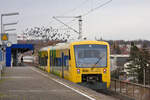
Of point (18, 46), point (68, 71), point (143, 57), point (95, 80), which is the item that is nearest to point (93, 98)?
point (95, 80)

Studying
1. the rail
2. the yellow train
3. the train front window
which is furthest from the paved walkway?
the rail

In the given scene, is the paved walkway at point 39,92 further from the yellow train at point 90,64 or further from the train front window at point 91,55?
the train front window at point 91,55

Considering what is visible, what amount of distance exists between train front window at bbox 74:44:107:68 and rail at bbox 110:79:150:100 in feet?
4.70

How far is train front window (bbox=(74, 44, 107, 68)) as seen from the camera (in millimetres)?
21031

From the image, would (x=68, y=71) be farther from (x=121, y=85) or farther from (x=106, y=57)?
(x=121, y=85)

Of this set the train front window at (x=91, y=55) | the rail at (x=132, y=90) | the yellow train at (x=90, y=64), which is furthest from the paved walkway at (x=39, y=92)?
the rail at (x=132, y=90)

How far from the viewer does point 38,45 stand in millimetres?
71750

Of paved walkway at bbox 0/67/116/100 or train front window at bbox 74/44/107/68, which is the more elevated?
train front window at bbox 74/44/107/68

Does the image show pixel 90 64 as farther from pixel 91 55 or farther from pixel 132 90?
pixel 132 90

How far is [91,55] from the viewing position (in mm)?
21188

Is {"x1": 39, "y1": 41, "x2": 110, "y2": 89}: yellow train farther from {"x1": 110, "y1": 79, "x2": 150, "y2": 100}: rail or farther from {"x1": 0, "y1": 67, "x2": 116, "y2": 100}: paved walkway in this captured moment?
{"x1": 0, "y1": 67, "x2": 116, "y2": 100}: paved walkway

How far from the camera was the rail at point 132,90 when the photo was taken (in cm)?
1577

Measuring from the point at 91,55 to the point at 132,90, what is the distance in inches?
184

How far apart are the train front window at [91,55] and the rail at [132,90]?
143cm
